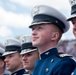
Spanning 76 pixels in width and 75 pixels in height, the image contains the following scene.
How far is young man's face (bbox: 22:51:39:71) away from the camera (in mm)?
4922

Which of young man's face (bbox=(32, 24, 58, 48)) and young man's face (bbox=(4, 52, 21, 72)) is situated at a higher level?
young man's face (bbox=(32, 24, 58, 48))

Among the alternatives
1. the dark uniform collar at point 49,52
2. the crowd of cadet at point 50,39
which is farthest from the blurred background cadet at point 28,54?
the dark uniform collar at point 49,52

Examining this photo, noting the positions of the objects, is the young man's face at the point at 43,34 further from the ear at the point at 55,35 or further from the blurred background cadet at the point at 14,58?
the blurred background cadet at the point at 14,58

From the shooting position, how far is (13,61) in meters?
5.57

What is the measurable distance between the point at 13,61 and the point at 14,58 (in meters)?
0.10

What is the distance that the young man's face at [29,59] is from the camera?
194 inches

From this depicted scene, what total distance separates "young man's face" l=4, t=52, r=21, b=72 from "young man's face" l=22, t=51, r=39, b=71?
538 millimetres

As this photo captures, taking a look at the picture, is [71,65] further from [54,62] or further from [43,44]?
[43,44]

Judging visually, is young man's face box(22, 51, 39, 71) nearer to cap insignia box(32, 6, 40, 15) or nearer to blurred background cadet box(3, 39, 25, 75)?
blurred background cadet box(3, 39, 25, 75)

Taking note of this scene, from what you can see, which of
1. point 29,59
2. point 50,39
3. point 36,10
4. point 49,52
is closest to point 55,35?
point 50,39

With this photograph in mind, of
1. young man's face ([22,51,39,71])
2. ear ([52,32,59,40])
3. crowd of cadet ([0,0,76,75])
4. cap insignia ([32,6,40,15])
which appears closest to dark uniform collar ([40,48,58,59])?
crowd of cadet ([0,0,76,75])

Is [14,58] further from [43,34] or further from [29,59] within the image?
[43,34]

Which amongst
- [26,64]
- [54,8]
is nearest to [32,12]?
[54,8]

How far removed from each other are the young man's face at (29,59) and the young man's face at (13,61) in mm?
538
